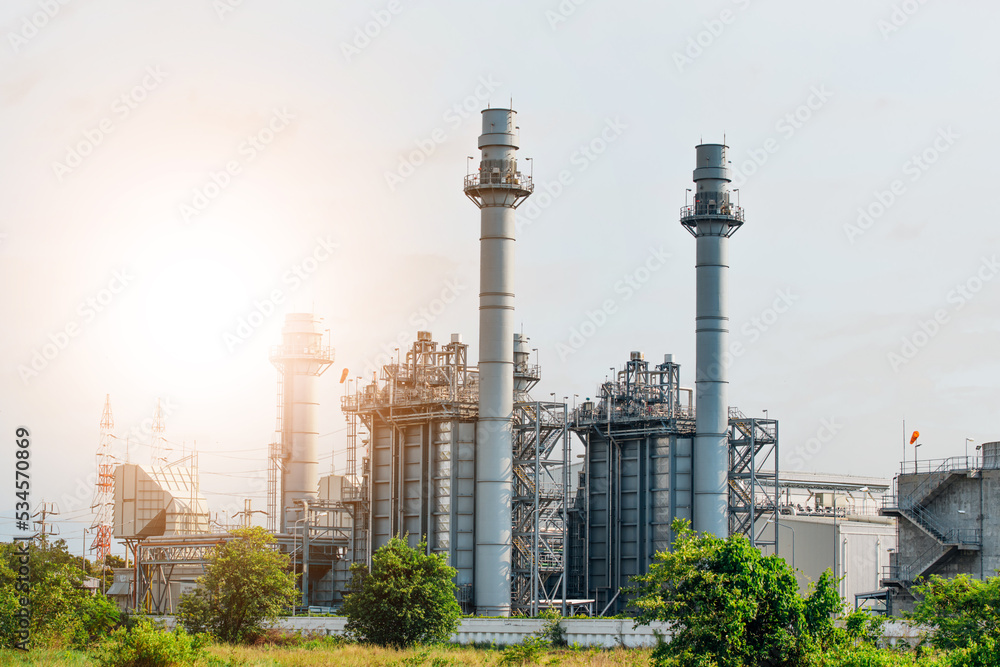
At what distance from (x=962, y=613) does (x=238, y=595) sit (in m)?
31.0

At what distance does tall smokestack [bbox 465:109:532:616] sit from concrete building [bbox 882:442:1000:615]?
2174 cm

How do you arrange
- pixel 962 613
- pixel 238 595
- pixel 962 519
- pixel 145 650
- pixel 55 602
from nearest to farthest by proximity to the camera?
pixel 962 613 < pixel 145 650 < pixel 55 602 < pixel 238 595 < pixel 962 519

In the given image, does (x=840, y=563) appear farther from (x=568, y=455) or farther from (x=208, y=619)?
(x=208, y=619)

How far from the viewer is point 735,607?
3981cm

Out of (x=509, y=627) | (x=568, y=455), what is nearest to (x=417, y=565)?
(x=509, y=627)

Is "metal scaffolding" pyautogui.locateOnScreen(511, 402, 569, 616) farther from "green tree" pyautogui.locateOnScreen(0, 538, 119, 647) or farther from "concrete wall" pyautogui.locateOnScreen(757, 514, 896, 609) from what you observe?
"green tree" pyautogui.locateOnScreen(0, 538, 119, 647)

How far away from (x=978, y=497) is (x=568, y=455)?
899 inches

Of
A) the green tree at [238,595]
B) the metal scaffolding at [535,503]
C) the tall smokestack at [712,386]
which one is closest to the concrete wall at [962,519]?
the tall smokestack at [712,386]

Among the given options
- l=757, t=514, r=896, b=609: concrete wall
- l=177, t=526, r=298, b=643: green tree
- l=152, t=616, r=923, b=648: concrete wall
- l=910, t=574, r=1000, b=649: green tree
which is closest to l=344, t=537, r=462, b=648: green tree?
l=152, t=616, r=923, b=648: concrete wall

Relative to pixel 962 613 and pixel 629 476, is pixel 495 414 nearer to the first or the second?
pixel 629 476

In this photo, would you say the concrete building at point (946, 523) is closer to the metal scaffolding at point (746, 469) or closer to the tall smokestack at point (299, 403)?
the metal scaffolding at point (746, 469)

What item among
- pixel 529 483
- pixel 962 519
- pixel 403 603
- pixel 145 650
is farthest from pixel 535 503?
pixel 145 650

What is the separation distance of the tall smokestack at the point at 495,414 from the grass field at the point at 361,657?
11151mm

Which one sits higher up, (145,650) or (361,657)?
(145,650)
